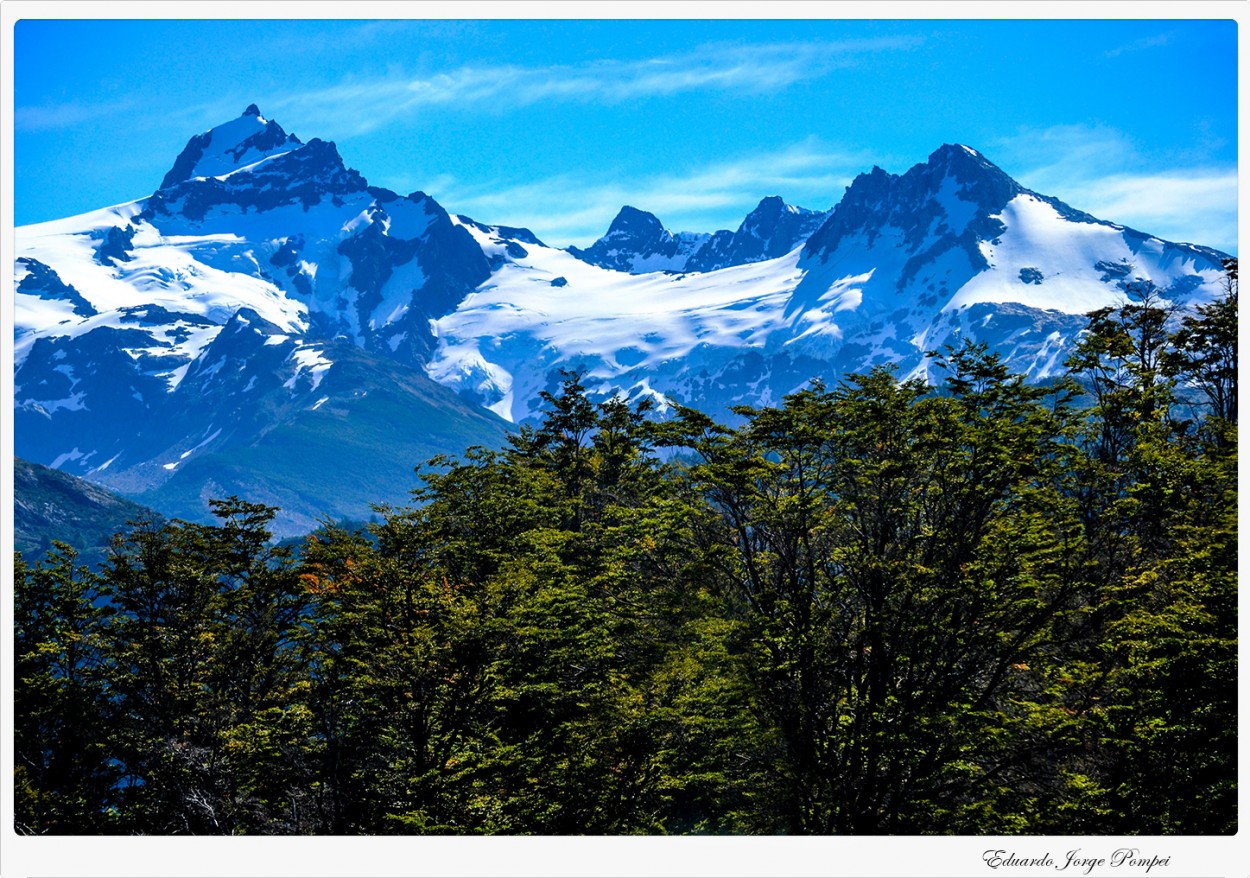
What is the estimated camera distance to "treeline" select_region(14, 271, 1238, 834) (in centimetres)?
2761

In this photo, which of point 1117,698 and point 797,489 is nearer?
point 1117,698

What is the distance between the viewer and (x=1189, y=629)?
26.5 metres

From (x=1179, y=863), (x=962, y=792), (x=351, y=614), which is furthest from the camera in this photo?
(x=351, y=614)

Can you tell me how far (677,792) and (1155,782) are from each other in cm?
1481

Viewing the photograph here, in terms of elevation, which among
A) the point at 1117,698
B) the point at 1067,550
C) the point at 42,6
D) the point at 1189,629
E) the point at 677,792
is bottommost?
the point at 677,792

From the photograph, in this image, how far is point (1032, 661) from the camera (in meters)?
29.6

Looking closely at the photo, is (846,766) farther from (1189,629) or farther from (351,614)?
(351,614)

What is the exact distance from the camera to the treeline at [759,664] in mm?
27609

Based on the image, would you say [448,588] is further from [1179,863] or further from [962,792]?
[1179,863]

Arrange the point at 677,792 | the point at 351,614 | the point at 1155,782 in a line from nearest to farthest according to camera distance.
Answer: the point at 1155,782
the point at 351,614
the point at 677,792

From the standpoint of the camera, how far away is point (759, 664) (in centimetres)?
3036

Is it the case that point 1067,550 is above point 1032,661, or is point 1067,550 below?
above

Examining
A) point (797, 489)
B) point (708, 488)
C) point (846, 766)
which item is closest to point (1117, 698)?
point (846, 766)

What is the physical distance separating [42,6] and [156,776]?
19.9m
